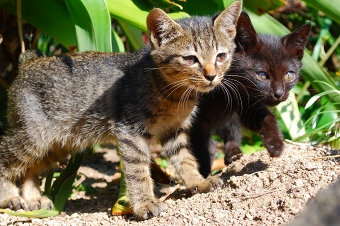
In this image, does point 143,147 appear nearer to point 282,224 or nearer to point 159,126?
point 159,126

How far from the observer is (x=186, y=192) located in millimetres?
3578

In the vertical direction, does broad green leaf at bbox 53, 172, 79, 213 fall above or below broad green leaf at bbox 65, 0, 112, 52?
below

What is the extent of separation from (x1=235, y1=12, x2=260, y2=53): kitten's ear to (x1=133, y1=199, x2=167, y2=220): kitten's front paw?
3.91 feet

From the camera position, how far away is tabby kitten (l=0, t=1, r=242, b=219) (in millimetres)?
3109

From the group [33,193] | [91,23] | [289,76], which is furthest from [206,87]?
[33,193]

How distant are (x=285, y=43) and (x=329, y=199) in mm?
2198

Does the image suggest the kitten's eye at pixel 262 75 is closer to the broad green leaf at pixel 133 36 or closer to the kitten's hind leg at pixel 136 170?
the kitten's hind leg at pixel 136 170

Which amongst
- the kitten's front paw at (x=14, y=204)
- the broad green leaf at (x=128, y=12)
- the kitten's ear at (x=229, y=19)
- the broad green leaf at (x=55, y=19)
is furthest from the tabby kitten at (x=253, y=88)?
the kitten's front paw at (x=14, y=204)

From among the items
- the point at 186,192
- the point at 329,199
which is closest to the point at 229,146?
the point at 186,192

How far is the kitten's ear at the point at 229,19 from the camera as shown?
127 inches

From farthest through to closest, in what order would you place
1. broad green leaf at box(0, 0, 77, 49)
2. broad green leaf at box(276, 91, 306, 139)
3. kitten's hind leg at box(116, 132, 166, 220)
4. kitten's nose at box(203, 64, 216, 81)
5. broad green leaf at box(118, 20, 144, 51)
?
1. broad green leaf at box(276, 91, 306, 139)
2. broad green leaf at box(118, 20, 144, 51)
3. broad green leaf at box(0, 0, 77, 49)
4. kitten's hind leg at box(116, 132, 166, 220)
5. kitten's nose at box(203, 64, 216, 81)

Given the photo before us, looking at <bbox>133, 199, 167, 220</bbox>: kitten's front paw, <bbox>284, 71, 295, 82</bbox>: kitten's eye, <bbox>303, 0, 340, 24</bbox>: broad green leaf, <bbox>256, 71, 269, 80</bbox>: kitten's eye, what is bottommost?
<bbox>133, 199, 167, 220</bbox>: kitten's front paw

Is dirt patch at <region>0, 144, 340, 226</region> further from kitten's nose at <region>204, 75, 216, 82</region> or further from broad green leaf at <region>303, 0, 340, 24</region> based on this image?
broad green leaf at <region>303, 0, 340, 24</region>

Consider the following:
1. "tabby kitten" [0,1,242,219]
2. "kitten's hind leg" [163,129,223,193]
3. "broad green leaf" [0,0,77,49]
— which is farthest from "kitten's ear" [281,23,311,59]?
"broad green leaf" [0,0,77,49]
